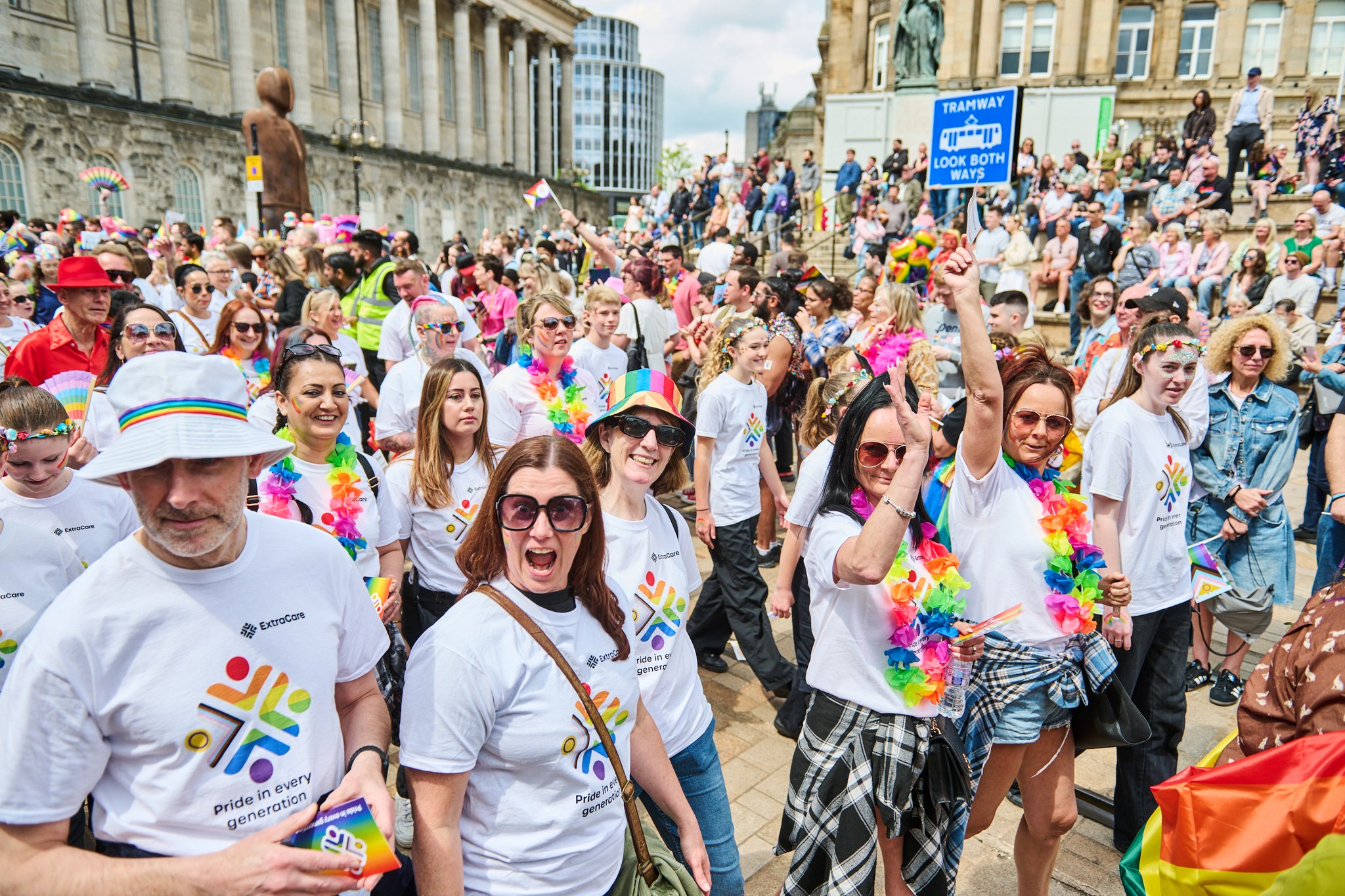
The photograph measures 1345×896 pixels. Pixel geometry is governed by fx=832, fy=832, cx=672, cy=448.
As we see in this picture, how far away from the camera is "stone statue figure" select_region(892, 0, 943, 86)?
A: 59.8 ft

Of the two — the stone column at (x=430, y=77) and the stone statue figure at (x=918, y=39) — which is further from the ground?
the stone column at (x=430, y=77)

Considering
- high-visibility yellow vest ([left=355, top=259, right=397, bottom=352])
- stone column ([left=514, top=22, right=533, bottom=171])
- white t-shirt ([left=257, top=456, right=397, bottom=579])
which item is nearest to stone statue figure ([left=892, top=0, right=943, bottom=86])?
high-visibility yellow vest ([left=355, top=259, right=397, bottom=352])

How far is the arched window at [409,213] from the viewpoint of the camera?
1678 inches

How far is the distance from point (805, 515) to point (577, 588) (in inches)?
51.5

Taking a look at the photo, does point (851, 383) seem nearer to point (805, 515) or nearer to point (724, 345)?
point (805, 515)

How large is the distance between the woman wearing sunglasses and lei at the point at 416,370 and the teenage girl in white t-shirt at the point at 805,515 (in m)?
1.68

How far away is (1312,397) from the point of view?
6.48 meters

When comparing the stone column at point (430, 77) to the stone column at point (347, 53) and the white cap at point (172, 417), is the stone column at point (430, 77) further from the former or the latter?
the white cap at point (172, 417)

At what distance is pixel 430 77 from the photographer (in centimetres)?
4700

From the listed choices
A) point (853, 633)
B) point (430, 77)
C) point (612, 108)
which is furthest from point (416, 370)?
point (612, 108)

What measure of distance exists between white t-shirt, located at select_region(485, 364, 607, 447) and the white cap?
118 inches

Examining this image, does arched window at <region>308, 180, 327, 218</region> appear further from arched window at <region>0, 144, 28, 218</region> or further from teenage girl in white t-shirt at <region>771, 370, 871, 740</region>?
teenage girl in white t-shirt at <region>771, 370, 871, 740</region>

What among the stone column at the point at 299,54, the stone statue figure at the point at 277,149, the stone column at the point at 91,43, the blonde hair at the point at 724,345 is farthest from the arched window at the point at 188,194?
the blonde hair at the point at 724,345

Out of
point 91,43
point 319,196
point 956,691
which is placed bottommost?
point 956,691
